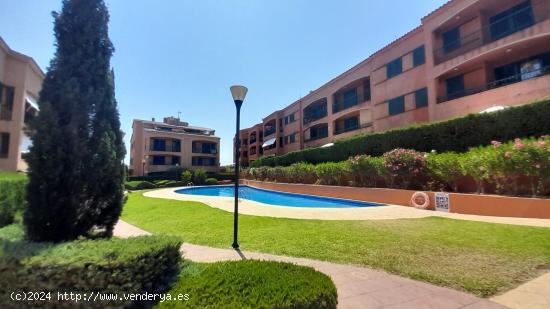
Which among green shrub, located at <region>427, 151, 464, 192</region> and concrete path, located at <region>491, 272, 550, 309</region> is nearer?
concrete path, located at <region>491, 272, 550, 309</region>

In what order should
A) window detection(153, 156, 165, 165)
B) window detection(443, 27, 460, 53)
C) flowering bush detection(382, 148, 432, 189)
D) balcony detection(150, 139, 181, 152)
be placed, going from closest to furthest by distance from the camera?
1. flowering bush detection(382, 148, 432, 189)
2. window detection(443, 27, 460, 53)
3. balcony detection(150, 139, 181, 152)
4. window detection(153, 156, 165, 165)

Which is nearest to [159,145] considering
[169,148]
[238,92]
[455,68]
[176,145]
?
[169,148]

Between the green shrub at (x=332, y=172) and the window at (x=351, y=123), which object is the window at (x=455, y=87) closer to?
the green shrub at (x=332, y=172)

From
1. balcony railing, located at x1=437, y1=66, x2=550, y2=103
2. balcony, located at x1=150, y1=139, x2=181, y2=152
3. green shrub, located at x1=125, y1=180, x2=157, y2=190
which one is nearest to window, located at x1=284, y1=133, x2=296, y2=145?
green shrub, located at x1=125, y1=180, x2=157, y2=190

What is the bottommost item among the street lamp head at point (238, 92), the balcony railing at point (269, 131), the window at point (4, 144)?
the window at point (4, 144)

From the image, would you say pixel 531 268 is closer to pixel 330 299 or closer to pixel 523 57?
pixel 330 299

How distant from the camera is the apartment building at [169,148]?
180 feet

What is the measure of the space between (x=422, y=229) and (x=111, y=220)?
30.3 feet

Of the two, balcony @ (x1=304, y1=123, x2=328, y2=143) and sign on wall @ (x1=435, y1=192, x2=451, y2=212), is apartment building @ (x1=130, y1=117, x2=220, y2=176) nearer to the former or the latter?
balcony @ (x1=304, y1=123, x2=328, y2=143)

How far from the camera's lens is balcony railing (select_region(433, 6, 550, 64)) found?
1710 centimetres

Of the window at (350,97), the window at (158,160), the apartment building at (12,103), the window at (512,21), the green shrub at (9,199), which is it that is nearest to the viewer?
the green shrub at (9,199)

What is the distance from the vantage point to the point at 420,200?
551 inches

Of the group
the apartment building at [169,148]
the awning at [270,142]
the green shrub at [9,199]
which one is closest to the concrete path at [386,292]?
the green shrub at [9,199]

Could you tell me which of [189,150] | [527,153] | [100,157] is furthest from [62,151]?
[189,150]
